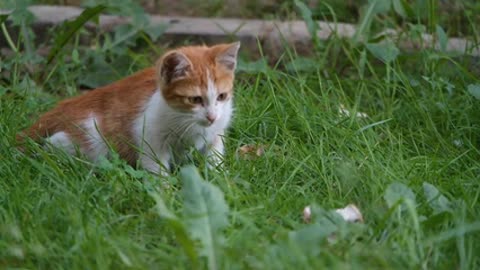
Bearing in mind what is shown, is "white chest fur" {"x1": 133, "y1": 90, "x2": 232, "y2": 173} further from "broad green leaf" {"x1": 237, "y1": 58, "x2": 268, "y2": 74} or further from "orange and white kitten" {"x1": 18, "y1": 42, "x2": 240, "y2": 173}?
"broad green leaf" {"x1": 237, "y1": 58, "x2": 268, "y2": 74}

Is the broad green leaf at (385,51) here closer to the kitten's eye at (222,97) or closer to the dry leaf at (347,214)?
the kitten's eye at (222,97)

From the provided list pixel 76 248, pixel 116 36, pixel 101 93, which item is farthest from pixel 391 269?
pixel 116 36

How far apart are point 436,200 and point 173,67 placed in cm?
138

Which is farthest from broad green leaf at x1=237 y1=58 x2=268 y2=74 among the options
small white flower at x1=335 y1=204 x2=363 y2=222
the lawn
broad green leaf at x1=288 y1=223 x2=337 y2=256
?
broad green leaf at x1=288 y1=223 x2=337 y2=256

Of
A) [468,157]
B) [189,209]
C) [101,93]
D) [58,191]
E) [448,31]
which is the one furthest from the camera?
[448,31]

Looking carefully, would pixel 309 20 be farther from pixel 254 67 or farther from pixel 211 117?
pixel 211 117

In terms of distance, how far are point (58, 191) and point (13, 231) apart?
38cm

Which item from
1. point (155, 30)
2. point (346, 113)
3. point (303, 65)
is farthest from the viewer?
point (155, 30)

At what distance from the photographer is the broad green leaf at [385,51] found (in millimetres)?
5188

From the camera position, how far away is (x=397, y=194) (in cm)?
360

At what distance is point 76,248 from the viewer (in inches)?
129

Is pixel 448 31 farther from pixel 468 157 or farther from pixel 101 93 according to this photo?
pixel 101 93

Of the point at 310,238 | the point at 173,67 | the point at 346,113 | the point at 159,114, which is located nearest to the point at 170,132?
the point at 159,114

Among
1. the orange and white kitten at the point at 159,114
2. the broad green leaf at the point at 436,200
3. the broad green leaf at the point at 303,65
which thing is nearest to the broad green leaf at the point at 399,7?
the broad green leaf at the point at 303,65
